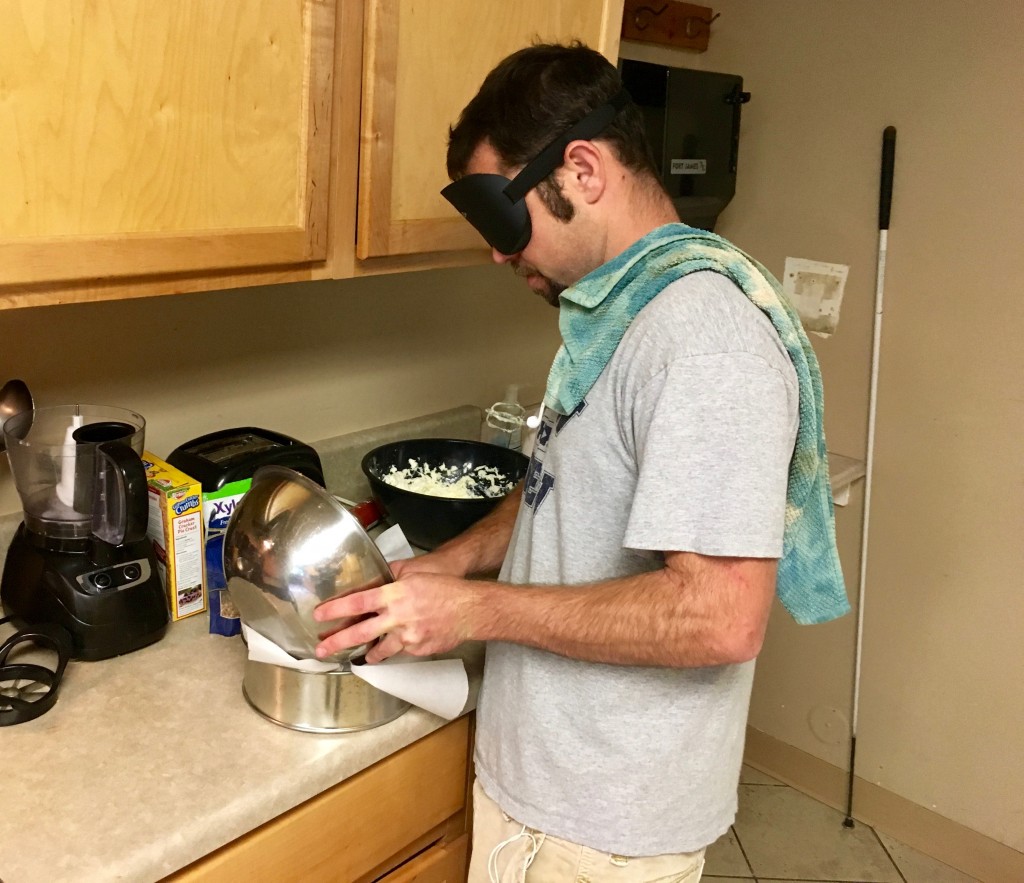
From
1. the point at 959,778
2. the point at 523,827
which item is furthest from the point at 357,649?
the point at 959,778

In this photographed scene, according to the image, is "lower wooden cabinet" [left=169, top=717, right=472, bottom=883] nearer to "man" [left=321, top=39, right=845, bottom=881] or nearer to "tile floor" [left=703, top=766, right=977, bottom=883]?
"man" [left=321, top=39, right=845, bottom=881]

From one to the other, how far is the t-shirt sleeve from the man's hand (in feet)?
0.78

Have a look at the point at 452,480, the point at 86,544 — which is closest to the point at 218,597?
the point at 86,544

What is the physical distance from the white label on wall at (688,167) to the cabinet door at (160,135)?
1.12m

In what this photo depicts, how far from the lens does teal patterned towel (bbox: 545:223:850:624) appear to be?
98 cm

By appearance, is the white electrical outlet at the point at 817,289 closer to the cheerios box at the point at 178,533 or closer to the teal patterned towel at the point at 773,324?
the teal patterned towel at the point at 773,324

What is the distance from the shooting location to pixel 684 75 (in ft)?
6.67

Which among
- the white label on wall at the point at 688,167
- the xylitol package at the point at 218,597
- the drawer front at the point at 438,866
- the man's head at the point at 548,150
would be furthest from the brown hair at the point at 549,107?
the white label on wall at the point at 688,167

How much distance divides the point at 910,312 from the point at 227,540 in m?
1.76

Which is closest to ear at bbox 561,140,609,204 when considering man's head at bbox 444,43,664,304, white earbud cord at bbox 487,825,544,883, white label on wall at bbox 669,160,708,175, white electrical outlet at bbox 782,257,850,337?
man's head at bbox 444,43,664,304

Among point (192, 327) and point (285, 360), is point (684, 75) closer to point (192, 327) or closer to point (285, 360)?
point (285, 360)

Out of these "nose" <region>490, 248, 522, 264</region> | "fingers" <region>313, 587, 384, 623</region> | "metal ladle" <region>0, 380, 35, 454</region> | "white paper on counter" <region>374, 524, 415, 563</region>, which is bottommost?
"white paper on counter" <region>374, 524, 415, 563</region>

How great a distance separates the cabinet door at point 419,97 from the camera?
4.01 ft

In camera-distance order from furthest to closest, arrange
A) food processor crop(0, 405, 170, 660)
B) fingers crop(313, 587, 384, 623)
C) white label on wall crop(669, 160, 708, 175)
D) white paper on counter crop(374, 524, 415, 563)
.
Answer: white label on wall crop(669, 160, 708, 175) < white paper on counter crop(374, 524, 415, 563) < food processor crop(0, 405, 170, 660) < fingers crop(313, 587, 384, 623)
